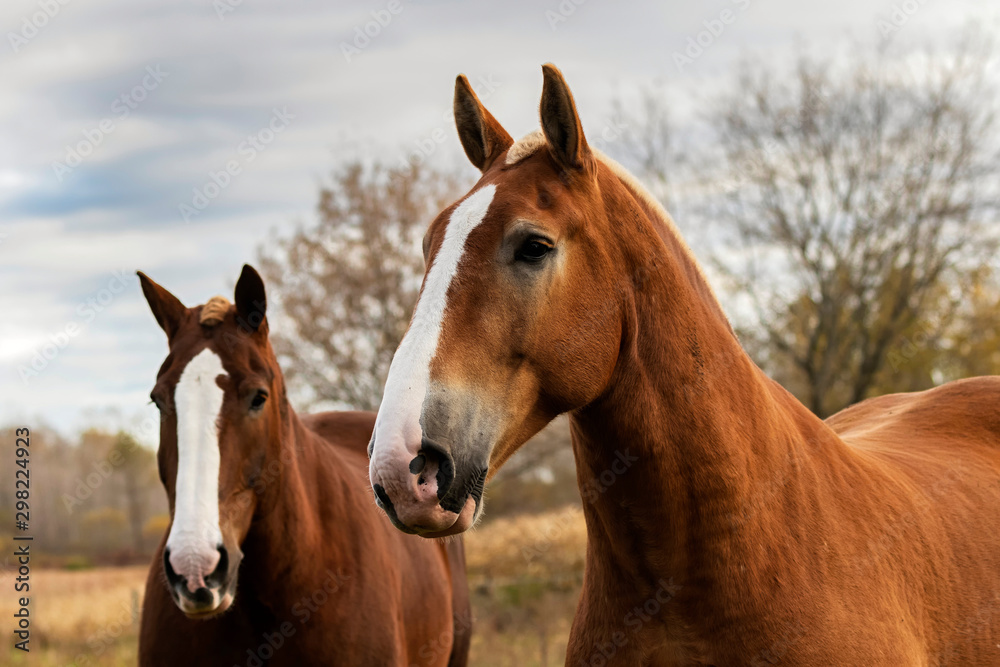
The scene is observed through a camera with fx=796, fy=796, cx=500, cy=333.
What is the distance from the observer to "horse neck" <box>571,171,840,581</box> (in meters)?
2.36

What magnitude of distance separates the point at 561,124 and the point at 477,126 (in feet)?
1.75

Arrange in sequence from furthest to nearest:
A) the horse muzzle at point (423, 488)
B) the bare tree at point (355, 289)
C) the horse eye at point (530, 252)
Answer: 1. the bare tree at point (355, 289)
2. the horse eye at point (530, 252)
3. the horse muzzle at point (423, 488)

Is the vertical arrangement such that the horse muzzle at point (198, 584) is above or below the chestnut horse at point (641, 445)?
below

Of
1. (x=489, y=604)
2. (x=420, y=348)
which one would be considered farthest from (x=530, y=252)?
(x=489, y=604)

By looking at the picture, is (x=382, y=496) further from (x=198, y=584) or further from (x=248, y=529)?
(x=248, y=529)

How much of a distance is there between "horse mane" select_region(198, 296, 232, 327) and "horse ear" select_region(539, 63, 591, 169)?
2624 mm

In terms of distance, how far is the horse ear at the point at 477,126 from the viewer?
2754 millimetres

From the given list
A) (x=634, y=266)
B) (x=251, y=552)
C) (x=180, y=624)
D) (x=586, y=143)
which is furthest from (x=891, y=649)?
(x=180, y=624)

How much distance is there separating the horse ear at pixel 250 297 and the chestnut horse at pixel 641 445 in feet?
7.14

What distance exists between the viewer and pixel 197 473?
3.79 metres

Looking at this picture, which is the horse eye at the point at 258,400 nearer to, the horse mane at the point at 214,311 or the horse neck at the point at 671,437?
the horse mane at the point at 214,311

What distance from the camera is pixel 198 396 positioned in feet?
13.0

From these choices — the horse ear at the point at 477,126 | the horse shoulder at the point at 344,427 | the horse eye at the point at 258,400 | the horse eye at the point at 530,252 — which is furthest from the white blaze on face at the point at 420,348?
the horse shoulder at the point at 344,427

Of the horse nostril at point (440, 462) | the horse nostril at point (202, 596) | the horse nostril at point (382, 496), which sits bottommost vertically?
the horse nostril at point (202, 596)
